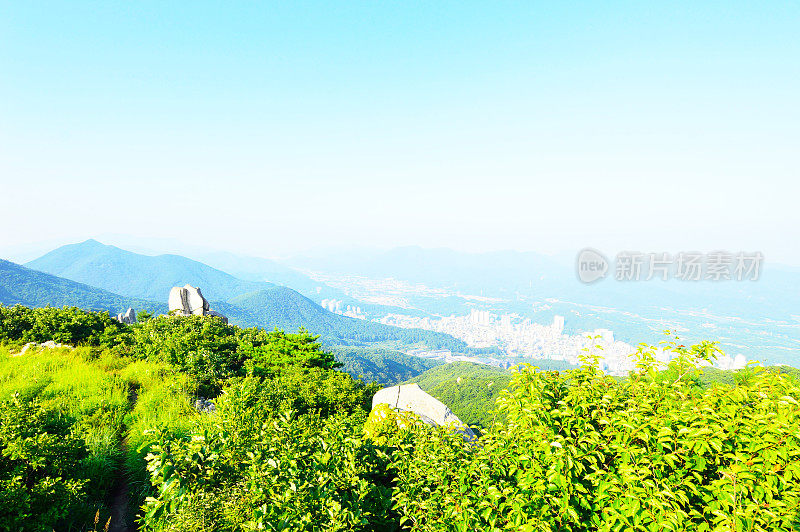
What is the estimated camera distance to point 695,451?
2.99 metres

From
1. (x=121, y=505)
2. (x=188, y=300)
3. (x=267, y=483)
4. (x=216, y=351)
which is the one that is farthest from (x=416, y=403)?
(x=188, y=300)

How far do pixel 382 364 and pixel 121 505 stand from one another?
4750 inches

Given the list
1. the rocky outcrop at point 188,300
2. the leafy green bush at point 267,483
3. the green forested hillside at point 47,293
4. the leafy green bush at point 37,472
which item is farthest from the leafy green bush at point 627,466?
the green forested hillside at point 47,293

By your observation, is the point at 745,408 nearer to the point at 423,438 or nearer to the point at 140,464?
the point at 423,438

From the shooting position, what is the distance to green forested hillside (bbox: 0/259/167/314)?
4525 inches

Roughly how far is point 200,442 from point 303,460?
3.91 ft

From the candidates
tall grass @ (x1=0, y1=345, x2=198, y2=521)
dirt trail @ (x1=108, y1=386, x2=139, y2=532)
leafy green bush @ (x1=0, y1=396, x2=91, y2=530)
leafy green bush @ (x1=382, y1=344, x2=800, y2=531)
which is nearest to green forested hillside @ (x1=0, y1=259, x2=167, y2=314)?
tall grass @ (x1=0, y1=345, x2=198, y2=521)

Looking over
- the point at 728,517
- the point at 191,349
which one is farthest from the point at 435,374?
the point at 728,517

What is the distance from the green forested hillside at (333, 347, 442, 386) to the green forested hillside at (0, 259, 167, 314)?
6217 cm

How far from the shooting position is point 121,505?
15.5 ft

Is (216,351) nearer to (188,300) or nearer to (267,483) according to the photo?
(267,483)

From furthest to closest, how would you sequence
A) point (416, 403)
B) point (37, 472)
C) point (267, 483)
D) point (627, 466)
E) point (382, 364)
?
point (382, 364)
point (416, 403)
point (37, 472)
point (267, 483)
point (627, 466)

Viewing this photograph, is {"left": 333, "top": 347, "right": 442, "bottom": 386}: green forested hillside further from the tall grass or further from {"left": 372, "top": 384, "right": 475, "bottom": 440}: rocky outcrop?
{"left": 372, "top": 384, "right": 475, "bottom": 440}: rocky outcrop

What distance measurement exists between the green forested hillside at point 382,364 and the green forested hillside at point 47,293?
62169 millimetres
